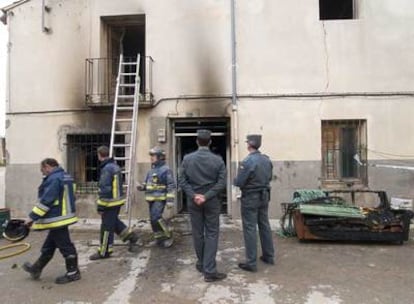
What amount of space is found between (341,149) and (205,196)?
17.1 feet

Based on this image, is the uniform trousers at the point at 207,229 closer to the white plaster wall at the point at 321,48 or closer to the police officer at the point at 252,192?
the police officer at the point at 252,192

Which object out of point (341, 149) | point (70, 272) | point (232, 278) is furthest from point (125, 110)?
point (232, 278)

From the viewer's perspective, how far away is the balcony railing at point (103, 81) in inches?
379

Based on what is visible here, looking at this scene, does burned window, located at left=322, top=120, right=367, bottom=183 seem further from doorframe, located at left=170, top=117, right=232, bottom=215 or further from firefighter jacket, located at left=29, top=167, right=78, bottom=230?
firefighter jacket, located at left=29, top=167, right=78, bottom=230

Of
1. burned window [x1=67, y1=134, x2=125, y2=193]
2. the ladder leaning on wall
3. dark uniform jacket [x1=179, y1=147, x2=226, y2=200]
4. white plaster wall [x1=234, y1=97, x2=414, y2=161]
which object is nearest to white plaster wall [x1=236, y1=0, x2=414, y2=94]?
white plaster wall [x1=234, y1=97, x2=414, y2=161]

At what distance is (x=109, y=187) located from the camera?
252 inches

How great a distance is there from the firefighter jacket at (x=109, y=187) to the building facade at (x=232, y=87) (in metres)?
3.05

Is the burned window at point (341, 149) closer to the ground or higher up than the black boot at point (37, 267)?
higher up

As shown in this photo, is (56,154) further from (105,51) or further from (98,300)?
(98,300)

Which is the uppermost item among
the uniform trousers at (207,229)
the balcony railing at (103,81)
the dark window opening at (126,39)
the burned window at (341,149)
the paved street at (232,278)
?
the dark window opening at (126,39)

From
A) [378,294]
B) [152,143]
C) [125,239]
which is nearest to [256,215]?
[378,294]

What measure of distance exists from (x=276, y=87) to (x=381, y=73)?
2.35 meters

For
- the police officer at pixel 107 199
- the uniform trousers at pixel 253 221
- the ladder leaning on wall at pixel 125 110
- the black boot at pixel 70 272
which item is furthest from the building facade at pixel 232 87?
the black boot at pixel 70 272

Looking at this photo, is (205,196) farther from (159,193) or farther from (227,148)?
Result: (227,148)
